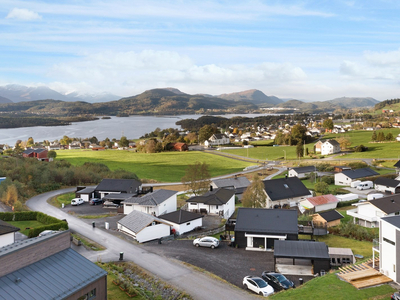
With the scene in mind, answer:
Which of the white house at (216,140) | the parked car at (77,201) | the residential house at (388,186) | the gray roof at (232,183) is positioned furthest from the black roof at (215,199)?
the white house at (216,140)

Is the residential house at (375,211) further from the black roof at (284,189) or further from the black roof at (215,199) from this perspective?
the black roof at (215,199)

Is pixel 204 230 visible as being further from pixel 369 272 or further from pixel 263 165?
pixel 263 165

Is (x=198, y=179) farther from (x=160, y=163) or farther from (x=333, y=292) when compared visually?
(x=160, y=163)

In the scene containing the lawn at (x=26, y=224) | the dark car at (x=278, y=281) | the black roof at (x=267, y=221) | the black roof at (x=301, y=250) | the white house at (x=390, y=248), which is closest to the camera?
the white house at (x=390, y=248)

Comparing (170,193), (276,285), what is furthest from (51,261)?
(170,193)

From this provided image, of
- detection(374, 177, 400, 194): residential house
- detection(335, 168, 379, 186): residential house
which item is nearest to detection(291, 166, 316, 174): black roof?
detection(335, 168, 379, 186): residential house

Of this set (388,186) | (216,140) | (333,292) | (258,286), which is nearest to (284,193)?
(388,186)
